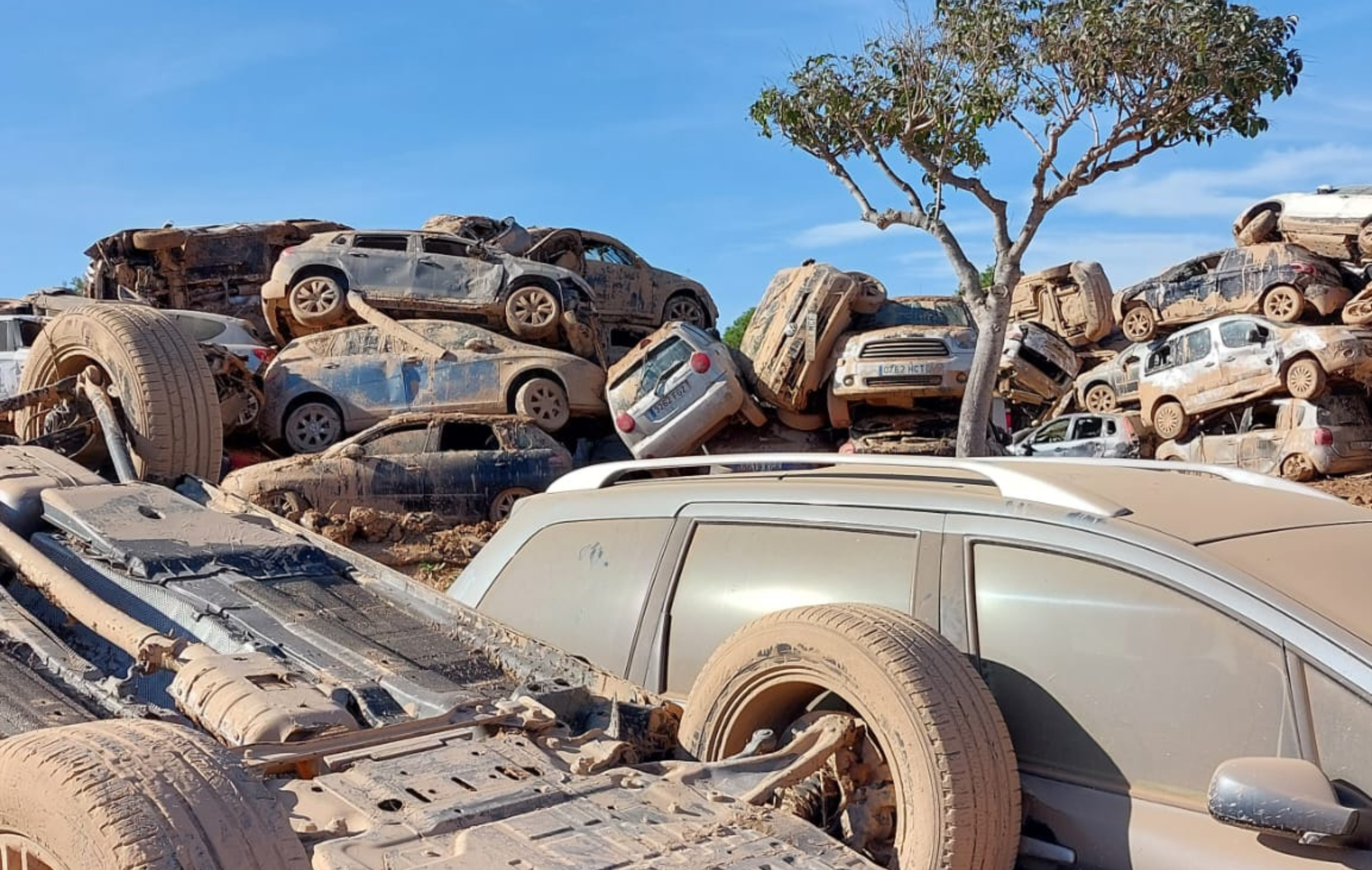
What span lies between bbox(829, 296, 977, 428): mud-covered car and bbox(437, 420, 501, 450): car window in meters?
4.23

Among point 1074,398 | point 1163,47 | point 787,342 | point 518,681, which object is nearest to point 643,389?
point 787,342

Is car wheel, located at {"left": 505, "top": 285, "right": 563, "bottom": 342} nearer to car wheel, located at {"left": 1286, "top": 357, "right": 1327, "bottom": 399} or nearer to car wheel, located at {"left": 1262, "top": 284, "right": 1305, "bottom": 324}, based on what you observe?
car wheel, located at {"left": 1286, "top": 357, "right": 1327, "bottom": 399}

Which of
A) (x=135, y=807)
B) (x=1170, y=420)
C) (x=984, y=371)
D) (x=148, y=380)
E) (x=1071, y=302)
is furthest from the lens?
(x=1071, y=302)

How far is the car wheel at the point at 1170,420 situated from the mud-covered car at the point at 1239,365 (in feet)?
0.04

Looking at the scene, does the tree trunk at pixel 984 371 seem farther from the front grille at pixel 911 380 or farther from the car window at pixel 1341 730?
the car window at pixel 1341 730

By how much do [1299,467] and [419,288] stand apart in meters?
13.0

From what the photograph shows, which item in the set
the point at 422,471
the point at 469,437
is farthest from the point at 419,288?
the point at 422,471

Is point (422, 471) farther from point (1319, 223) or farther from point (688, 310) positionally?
point (1319, 223)

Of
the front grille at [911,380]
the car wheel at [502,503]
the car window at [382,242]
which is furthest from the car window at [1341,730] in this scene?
the car window at [382,242]

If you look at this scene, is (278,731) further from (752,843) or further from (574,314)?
(574,314)

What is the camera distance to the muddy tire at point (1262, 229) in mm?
21797

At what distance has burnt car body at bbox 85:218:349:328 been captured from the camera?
23672mm

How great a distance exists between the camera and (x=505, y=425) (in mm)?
13758

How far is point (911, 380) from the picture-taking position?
571 inches
